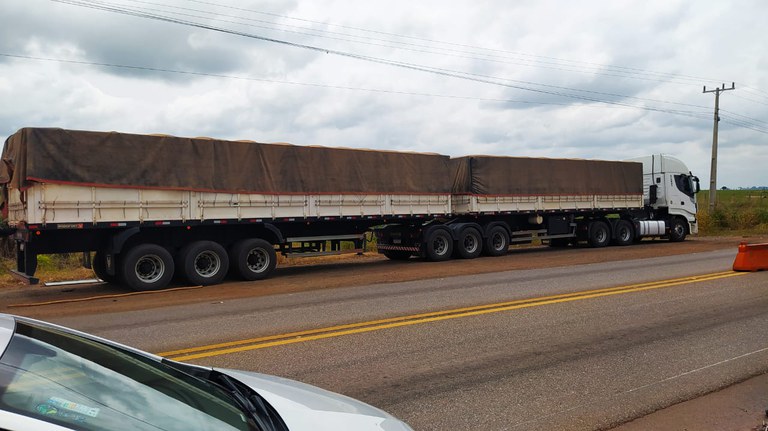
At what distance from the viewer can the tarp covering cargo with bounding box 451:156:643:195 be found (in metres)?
20.6

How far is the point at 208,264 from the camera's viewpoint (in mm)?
15109

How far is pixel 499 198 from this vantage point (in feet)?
69.8

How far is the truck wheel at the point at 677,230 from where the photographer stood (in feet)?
89.7

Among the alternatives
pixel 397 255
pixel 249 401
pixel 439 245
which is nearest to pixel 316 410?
pixel 249 401

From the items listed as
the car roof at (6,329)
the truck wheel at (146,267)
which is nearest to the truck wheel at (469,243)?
the truck wheel at (146,267)

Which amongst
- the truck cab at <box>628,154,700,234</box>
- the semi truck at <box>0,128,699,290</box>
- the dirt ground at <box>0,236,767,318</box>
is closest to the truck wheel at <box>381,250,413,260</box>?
the semi truck at <box>0,128,699,290</box>

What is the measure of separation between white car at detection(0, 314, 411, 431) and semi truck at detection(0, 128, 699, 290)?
37.3 ft

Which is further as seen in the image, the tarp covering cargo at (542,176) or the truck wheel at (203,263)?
the tarp covering cargo at (542,176)

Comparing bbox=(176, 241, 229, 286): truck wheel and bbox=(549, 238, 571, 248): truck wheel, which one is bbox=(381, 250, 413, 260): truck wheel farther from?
bbox=(549, 238, 571, 248): truck wheel

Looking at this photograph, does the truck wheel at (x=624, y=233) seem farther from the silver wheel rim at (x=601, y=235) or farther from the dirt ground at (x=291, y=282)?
the dirt ground at (x=291, y=282)

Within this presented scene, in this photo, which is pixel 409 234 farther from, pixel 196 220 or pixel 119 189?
pixel 119 189

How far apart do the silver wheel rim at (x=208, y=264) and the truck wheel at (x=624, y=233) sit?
16.6 metres

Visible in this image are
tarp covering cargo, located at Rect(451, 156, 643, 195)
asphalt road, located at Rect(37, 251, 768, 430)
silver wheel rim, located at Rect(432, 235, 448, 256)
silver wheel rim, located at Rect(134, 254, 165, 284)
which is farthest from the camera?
tarp covering cargo, located at Rect(451, 156, 643, 195)

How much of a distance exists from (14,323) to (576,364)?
17.6 ft
